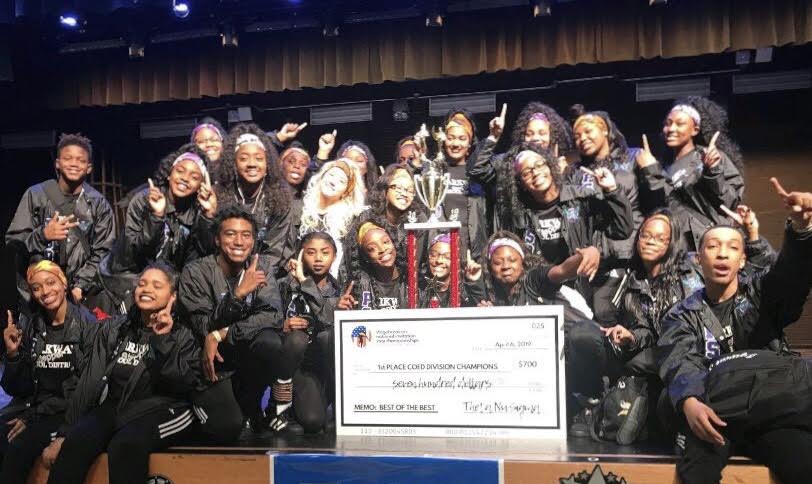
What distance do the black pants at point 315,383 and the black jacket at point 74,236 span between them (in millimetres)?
1830

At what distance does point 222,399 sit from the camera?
150 inches

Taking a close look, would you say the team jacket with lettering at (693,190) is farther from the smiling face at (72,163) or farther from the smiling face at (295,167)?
the smiling face at (72,163)

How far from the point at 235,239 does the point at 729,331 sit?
2.48 m

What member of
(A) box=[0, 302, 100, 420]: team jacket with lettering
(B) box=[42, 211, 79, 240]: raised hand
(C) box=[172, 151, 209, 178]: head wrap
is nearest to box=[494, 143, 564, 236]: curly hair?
(C) box=[172, 151, 209, 178]: head wrap

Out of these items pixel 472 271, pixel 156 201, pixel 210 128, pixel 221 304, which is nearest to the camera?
pixel 221 304

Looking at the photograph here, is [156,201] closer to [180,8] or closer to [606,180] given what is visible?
[180,8]

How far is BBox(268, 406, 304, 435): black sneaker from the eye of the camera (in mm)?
4027

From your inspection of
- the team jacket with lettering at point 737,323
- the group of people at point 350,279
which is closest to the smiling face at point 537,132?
the group of people at point 350,279

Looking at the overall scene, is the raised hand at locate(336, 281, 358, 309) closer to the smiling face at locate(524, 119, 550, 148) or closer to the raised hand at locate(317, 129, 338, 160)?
the smiling face at locate(524, 119, 550, 148)

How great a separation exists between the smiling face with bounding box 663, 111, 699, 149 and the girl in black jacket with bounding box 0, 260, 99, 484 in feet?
12.1

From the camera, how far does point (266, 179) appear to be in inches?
200

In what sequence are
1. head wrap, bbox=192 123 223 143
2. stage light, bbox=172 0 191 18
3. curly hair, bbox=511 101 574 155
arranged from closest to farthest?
curly hair, bbox=511 101 574 155
head wrap, bbox=192 123 223 143
stage light, bbox=172 0 191 18

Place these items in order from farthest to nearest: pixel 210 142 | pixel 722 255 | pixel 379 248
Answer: pixel 210 142, pixel 379 248, pixel 722 255

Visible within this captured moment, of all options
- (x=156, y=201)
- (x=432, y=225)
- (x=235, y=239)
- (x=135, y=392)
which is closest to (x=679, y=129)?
(x=432, y=225)
